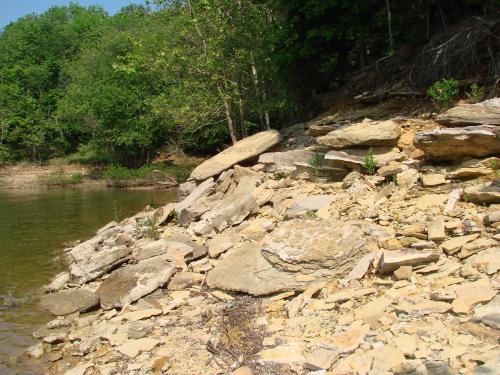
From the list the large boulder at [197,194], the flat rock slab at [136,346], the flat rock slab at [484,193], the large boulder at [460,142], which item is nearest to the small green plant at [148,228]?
the large boulder at [197,194]

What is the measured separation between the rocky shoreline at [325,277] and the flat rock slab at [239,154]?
1.92 meters

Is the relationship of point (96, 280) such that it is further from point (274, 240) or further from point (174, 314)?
point (274, 240)

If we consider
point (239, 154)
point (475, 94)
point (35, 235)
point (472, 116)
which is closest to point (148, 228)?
point (239, 154)

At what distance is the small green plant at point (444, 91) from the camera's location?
379 inches

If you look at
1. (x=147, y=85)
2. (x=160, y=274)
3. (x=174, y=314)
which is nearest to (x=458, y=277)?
(x=174, y=314)

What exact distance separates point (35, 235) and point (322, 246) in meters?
11.5

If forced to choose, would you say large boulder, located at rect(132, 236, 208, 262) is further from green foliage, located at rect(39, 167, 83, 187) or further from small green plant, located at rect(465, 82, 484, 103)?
green foliage, located at rect(39, 167, 83, 187)

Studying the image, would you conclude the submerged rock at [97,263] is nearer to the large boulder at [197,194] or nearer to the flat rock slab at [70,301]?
the flat rock slab at [70,301]

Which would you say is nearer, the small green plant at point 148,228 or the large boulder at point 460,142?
the large boulder at point 460,142

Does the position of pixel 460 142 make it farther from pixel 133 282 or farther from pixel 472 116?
pixel 133 282

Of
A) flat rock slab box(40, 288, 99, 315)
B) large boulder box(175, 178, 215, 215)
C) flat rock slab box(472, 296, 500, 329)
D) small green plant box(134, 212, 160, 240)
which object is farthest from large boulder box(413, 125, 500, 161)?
flat rock slab box(40, 288, 99, 315)

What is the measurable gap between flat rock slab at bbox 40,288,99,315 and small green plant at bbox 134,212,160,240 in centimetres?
232

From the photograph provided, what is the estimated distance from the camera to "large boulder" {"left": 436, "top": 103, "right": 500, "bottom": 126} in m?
7.63

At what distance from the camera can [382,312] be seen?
5.19 m
